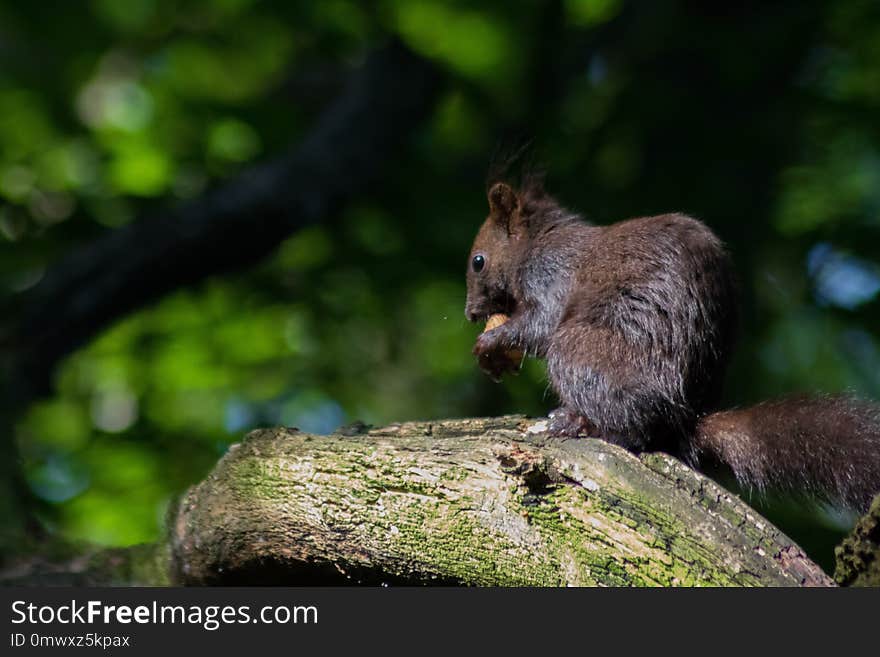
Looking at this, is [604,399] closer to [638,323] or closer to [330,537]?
[638,323]

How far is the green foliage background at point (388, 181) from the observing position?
6.21 metres

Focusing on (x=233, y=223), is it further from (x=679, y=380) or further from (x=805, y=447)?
(x=805, y=447)

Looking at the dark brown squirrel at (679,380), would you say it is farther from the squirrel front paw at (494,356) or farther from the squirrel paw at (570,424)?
the squirrel front paw at (494,356)

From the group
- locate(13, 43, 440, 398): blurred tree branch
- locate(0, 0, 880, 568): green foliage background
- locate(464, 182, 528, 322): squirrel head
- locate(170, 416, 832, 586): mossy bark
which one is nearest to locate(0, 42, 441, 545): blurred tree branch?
locate(13, 43, 440, 398): blurred tree branch

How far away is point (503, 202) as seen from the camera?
509 cm

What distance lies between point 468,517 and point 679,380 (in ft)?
3.73

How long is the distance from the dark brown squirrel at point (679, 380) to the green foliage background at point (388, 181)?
206 cm

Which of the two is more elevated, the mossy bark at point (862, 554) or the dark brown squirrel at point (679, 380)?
the dark brown squirrel at point (679, 380)

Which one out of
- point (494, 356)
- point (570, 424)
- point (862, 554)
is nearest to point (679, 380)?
point (570, 424)

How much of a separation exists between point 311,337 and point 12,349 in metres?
2.20

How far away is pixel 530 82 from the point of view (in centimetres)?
640

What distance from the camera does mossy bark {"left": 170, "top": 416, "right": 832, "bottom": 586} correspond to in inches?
107

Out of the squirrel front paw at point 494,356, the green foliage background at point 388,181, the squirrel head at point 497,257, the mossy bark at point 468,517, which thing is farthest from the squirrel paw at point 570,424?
the green foliage background at point 388,181

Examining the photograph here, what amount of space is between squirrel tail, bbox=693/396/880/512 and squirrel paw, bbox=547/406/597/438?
38 centimetres
